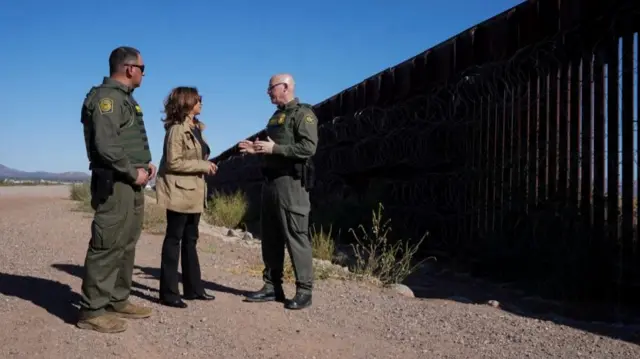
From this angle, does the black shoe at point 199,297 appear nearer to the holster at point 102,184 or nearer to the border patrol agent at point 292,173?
the border patrol agent at point 292,173

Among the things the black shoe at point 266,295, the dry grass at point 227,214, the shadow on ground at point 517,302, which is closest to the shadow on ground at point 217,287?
the black shoe at point 266,295

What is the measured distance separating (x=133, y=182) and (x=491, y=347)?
2.47m

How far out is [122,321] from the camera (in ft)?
13.9

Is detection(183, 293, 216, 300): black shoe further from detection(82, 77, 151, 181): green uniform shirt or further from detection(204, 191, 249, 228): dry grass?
detection(204, 191, 249, 228): dry grass

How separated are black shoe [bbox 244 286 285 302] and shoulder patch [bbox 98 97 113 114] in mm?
1910

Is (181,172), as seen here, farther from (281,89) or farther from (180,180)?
(281,89)

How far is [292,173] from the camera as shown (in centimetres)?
501

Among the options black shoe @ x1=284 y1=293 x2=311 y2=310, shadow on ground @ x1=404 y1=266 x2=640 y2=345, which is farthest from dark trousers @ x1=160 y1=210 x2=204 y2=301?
shadow on ground @ x1=404 y1=266 x2=640 y2=345

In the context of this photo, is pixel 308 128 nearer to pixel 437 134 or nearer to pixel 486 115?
pixel 486 115

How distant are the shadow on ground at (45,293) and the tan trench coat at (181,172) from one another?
101 centimetres

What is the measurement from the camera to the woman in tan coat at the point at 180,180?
193 inches

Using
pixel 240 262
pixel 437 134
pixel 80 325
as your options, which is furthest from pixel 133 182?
pixel 437 134

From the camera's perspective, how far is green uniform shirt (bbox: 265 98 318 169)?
16.0 ft

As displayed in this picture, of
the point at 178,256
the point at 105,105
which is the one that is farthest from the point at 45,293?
the point at 105,105
